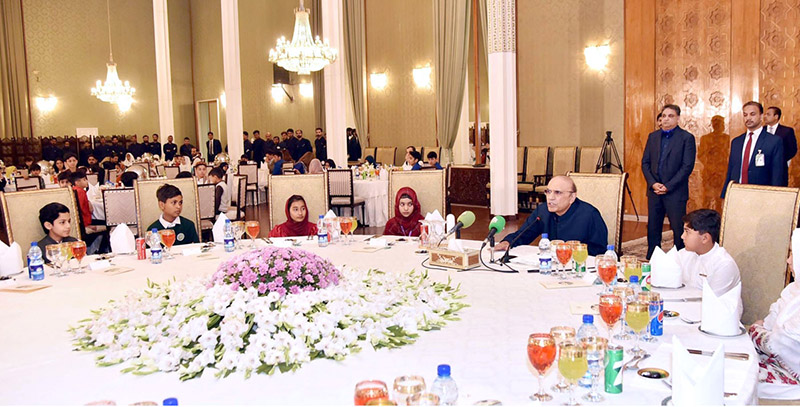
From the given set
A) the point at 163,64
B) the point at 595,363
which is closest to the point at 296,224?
the point at 595,363

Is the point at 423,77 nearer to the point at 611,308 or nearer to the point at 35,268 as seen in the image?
the point at 35,268

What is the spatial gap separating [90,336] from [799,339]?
2.39 meters

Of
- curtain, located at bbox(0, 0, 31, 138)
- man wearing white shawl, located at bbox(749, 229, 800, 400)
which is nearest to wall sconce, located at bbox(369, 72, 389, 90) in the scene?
curtain, located at bbox(0, 0, 31, 138)

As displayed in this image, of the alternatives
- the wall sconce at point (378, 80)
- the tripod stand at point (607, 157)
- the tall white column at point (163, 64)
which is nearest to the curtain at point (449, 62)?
the wall sconce at point (378, 80)

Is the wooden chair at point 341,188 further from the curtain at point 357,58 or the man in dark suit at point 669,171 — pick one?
the curtain at point 357,58

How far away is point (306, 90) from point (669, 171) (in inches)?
535

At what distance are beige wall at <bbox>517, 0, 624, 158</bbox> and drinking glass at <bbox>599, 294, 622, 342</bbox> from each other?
8.01 meters

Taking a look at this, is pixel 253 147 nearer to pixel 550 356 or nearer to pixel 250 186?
pixel 250 186

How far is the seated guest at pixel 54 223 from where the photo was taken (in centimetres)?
392

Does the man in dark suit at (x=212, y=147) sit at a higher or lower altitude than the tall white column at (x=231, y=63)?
lower

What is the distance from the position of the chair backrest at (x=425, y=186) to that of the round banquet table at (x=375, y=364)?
248 centimetres

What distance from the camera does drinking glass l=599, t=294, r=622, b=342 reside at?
6.27ft

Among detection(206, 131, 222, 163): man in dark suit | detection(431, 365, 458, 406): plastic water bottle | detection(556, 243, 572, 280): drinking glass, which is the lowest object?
detection(431, 365, 458, 406): plastic water bottle

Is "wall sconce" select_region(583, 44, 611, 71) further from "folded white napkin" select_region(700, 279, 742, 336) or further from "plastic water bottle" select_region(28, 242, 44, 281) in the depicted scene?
"plastic water bottle" select_region(28, 242, 44, 281)
